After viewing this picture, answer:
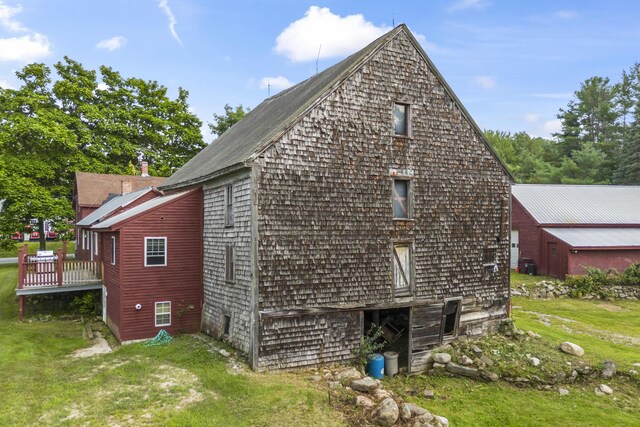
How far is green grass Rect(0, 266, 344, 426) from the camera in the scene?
975 centimetres

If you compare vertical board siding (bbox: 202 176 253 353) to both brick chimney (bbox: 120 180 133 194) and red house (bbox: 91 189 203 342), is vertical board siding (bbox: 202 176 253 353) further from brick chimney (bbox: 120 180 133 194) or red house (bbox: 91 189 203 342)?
brick chimney (bbox: 120 180 133 194)

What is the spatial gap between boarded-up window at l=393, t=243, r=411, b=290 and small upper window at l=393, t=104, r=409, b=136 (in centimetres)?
404

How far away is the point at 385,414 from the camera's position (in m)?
10.1

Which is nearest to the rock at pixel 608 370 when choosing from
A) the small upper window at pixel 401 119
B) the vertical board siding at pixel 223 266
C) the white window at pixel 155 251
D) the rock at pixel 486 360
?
the rock at pixel 486 360

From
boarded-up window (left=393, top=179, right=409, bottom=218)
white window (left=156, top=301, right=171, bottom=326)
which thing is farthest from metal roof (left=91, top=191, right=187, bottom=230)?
boarded-up window (left=393, top=179, right=409, bottom=218)

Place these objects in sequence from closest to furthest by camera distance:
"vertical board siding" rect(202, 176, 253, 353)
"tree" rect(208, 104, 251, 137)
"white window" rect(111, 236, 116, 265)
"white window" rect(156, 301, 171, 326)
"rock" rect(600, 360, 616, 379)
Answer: "vertical board siding" rect(202, 176, 253, 353), "rock" rect(600, 360, 616, 379), "white window" rect(156, 301, 171, 326), "white window" rect(111, 236, 116, 265), "tree" rect(208, 104, 251, 137)

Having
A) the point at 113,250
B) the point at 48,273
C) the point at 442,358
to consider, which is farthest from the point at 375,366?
the point at 48,273

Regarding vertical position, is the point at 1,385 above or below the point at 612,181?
below

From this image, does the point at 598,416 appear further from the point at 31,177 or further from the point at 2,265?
the point at 2,265

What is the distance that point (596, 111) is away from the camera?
65.5 m

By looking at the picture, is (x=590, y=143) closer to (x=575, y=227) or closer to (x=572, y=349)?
(x=575, y=227)

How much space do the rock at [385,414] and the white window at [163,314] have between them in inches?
357

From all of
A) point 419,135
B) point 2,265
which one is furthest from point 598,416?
point 2,265

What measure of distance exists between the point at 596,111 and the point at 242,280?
2760 inches
